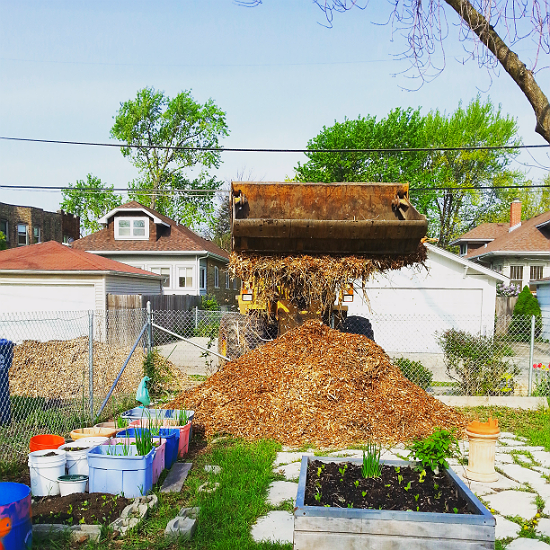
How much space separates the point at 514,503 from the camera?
4.77 meters

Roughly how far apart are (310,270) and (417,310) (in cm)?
1151

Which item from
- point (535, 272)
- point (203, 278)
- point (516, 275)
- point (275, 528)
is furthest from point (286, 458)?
point (535, 272)

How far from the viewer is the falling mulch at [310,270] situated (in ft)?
→ 25.1

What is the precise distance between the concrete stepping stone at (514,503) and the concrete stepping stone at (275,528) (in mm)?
1771

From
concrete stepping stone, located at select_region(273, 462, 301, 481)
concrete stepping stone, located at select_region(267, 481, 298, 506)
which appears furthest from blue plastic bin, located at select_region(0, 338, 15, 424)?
concrete stepping stone, located at select_region(267, 481, 298, 506)

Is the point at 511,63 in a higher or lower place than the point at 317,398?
higher

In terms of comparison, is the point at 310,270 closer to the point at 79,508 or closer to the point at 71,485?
the point at 71,485

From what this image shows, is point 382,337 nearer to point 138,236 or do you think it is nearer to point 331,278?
point 331,278

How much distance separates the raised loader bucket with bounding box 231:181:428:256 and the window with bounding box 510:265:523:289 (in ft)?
72.0

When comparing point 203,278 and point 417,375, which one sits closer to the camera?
point 417,375

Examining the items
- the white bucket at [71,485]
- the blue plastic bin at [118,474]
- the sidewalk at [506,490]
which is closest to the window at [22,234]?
the sidewalk at [506,490]

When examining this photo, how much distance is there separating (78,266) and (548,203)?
3443cm

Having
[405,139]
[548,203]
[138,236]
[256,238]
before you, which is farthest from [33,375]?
[548,203]

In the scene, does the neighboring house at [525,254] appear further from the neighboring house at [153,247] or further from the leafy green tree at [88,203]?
the leafy green tree at [88,203]
